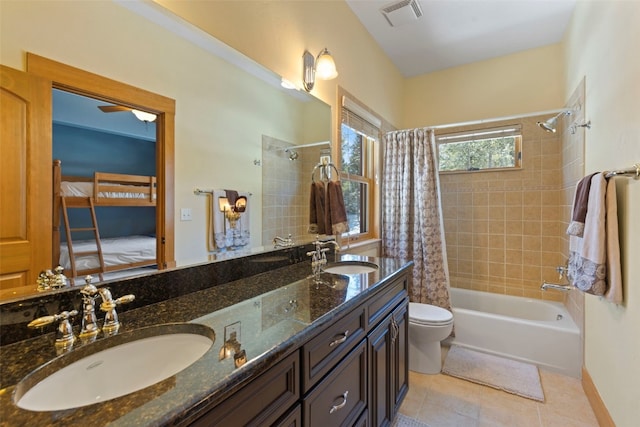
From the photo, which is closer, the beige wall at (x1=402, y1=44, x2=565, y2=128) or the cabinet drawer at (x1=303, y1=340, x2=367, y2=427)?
the cabinet drawer at (x1=303, y1=340, x2=367, y2=427)

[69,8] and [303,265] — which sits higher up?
[69,8]

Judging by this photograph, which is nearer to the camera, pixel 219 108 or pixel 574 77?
pixel 219 108

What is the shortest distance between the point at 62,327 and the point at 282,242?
1024 millimetres

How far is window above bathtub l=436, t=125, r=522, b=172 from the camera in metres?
2.94

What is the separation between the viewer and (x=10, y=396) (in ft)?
1.69

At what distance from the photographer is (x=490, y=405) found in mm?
1788

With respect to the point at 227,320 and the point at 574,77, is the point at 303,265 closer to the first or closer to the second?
the point at 227,320

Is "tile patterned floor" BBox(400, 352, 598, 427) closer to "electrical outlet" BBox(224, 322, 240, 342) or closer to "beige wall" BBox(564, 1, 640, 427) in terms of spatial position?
"beige wall" BBox(564, 1, 640, 427)

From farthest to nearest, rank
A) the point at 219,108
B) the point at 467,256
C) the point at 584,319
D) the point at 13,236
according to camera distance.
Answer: the point at 467,256
the point at 584,319
the point at 219,108
the point at 13,236

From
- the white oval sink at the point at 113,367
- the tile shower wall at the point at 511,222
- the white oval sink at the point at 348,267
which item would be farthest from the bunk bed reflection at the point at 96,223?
the tile shower wall at the point at 511,222

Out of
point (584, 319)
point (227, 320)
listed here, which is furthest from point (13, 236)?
point (584, 319)

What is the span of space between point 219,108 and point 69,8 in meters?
0.53

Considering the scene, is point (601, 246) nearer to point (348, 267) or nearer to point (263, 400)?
point (348, 267)

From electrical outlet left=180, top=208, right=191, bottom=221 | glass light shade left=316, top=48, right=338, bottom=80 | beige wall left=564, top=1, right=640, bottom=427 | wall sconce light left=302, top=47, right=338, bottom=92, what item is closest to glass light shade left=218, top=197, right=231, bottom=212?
electrical outlet left=180, top=208, right=191, bottom=221
